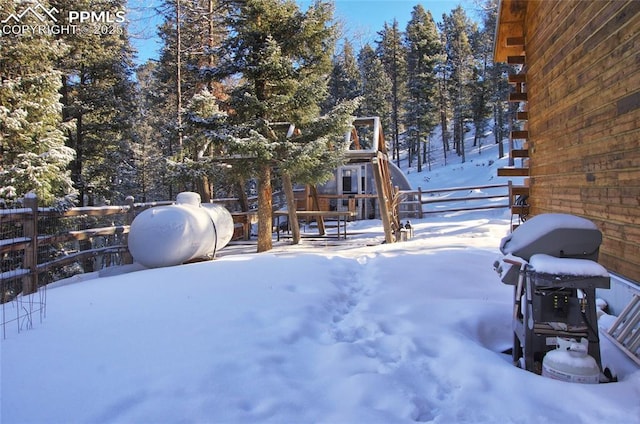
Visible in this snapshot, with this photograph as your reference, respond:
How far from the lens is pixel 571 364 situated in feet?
9.15

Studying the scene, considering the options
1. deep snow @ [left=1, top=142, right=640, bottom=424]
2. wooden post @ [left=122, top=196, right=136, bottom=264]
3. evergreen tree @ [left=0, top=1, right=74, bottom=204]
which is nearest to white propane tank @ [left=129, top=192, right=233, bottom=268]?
wooden post @ [left=122, top=196, right=136, bottom=264]

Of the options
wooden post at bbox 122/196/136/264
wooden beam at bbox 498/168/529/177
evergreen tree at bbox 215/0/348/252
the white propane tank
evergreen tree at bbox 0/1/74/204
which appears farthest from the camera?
evergreen tree at bbox 215/0/348/252

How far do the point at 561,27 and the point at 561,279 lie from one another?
4877 mm

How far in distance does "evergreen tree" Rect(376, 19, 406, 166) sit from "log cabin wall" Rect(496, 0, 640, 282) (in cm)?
2877

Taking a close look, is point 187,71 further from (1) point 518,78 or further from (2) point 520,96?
(2) point 520,96

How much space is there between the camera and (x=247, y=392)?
8.43 feet

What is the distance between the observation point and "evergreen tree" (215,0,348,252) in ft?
30.8

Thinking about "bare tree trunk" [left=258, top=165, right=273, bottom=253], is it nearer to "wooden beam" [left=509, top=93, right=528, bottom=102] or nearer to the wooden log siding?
"wooden beam" [left=509, top=93, right=528, bottom=102]

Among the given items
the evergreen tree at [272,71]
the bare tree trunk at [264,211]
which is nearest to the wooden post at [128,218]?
the evergreen tree at [272,71]

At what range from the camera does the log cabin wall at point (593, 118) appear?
158 inches

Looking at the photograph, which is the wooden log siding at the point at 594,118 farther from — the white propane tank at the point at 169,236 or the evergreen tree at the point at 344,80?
the evergreen tree at the point at 344,80

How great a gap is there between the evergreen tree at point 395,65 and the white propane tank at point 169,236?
94.1 feet

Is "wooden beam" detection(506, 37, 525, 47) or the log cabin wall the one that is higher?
"wooden beam" detection(506, 37, 525, 47)

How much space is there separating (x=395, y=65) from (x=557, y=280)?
34.9 metres
